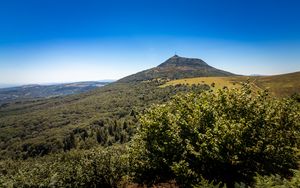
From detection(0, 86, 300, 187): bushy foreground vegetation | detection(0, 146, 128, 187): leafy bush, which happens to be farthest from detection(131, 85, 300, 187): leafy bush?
detection(0, 146, 128, 187): leafy bush

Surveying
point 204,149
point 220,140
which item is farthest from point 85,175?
point 220,140

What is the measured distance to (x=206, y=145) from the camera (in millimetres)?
26188

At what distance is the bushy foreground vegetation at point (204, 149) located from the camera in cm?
2584

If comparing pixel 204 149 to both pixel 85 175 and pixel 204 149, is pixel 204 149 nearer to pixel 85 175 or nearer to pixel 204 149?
pixel 204 149

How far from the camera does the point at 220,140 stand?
25.4 metres

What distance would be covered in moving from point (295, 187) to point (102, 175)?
77.5ft

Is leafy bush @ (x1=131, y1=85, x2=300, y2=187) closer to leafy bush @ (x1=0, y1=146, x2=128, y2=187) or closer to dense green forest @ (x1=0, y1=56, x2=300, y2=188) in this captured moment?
dense green forest @ (x1=0, y1=56, x2=300, y2=188)

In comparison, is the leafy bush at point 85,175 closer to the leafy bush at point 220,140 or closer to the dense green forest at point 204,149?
the dense green forest at point 204,149

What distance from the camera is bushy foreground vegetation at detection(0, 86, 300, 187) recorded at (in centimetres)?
2584

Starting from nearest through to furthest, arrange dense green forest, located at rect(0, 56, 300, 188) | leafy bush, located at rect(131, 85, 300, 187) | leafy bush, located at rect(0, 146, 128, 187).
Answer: leafy bush, located at rect(131, 85, 300, 187) < dense green forest, located at rect(0, 56, 300, 188) < leafy bush, located at rect(0, 146, 128, 187)

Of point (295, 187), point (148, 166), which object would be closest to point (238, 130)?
point (295, 187)

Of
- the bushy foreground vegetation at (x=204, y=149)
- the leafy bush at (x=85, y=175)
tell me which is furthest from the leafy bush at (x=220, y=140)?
the leafy bush at (x=85, y=175)

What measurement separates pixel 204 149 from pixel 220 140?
1648mm

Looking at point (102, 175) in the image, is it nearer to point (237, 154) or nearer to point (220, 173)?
point (220, 173)
